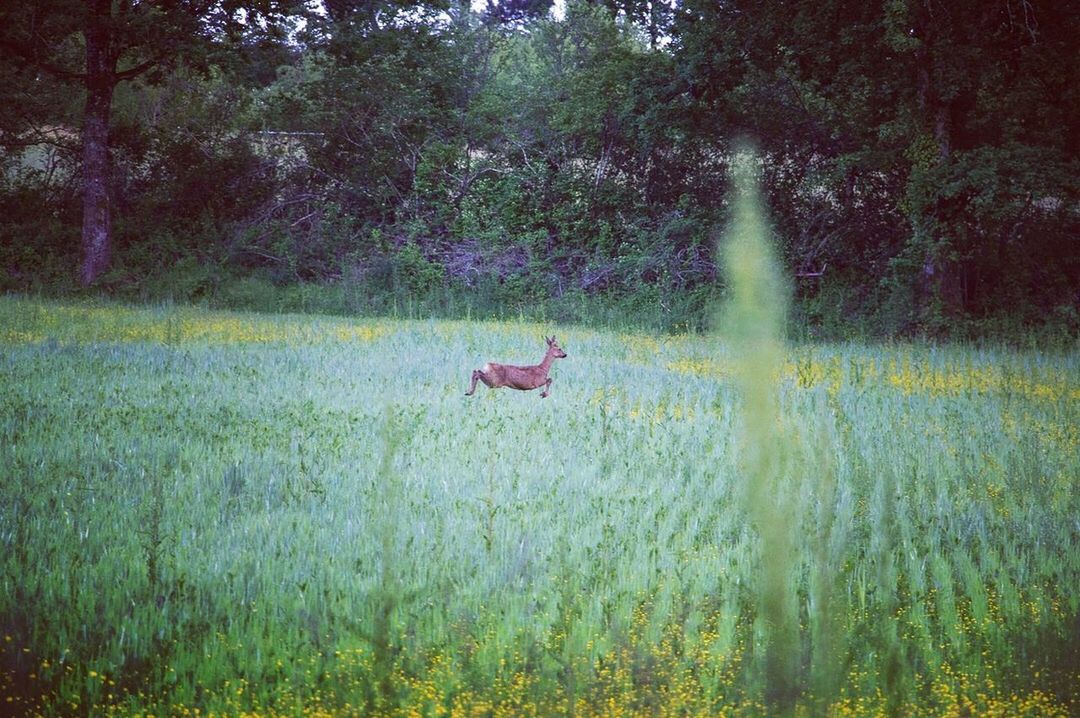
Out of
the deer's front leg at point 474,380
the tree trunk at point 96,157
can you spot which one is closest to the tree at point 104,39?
the tree trunk at point 96,157

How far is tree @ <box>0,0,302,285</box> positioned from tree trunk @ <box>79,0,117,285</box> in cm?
2

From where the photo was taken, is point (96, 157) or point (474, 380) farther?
point (96, 157)

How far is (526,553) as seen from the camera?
5.26 meters

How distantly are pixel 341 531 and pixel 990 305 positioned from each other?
634 inches

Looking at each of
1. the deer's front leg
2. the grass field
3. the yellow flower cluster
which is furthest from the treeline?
the deer's front leg

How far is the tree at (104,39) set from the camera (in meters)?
21.3

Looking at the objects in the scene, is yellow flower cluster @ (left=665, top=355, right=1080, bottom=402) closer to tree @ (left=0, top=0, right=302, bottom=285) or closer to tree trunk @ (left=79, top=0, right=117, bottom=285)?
tree @ (left=0, top=0, right=302, bottom=285)

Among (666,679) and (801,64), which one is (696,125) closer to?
(801,64)

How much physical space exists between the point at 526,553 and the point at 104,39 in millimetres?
21090

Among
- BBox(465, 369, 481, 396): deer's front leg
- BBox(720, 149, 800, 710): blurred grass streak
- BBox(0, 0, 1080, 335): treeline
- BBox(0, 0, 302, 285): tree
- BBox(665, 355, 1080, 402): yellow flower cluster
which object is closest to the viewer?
BBox(720, 149, 800, 710): blurred grass streak

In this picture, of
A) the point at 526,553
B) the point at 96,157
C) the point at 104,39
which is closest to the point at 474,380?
the point at 526,553

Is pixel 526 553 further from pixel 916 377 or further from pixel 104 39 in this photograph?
pixel 104 39

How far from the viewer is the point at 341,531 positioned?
18.4 feet

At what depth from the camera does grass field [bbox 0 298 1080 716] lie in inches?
153
